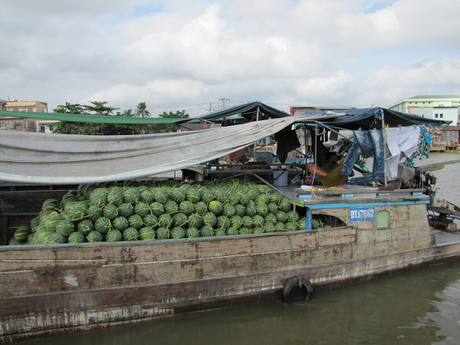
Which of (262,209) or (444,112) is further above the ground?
(444,112)

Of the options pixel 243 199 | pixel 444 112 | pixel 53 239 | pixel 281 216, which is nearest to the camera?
pixel 53 239

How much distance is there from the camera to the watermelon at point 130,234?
467 cm

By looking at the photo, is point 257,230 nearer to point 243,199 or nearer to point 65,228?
point 243,199

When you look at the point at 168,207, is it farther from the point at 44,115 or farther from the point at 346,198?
the point at 44,115

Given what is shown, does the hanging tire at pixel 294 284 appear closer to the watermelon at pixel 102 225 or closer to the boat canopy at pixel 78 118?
the watermelon at pixel 102 225

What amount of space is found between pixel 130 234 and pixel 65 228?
90cm

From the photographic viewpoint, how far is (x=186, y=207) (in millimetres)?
5129

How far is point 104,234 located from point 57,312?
116 centimetres

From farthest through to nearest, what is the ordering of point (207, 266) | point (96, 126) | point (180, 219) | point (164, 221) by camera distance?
point (96, 126) → point (180, 219) → point (164, 221) → point (207, 266)

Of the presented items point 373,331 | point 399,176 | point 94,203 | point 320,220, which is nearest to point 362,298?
point 373,331

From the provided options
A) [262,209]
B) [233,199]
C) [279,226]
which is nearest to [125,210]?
[233,199]

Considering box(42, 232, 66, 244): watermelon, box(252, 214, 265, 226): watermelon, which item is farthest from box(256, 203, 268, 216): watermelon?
box(42, 232, 66, 244): watermelon

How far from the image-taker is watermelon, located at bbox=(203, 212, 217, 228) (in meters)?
5.18

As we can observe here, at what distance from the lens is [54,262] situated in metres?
4.14
